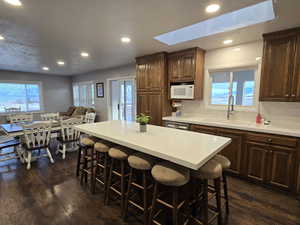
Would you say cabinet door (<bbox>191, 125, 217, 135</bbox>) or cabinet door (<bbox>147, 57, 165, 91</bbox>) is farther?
cabinet door (<bbox>147, 57, 165, 91</bbox>)

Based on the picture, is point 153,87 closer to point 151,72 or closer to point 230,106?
point 151,72

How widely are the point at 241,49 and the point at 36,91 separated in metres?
8.17

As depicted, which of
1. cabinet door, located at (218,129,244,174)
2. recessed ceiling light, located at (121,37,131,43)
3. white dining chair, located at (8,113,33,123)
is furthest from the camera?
white dining chair, located at (8,113,33,123)

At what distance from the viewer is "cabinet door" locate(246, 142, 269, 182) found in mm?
2354

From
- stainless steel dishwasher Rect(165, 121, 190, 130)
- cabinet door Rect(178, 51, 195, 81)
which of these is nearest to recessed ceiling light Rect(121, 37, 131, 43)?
cabinet door Rect(178, 51, 195, 81)

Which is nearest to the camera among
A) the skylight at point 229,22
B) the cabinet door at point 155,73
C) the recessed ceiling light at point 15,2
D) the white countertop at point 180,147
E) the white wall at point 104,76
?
the white countertop at point 180,147

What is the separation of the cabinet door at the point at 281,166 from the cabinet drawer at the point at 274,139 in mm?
76

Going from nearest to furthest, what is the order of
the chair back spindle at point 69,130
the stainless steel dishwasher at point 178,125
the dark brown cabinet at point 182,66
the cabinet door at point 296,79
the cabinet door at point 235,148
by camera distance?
1. the cabinet door at point 296,79
2. the cabinet door at point 235,148
3. the stainless steel dishwasher at point 178,125
4. the dark brown cabinet at point 182,66
5. the chair back spindle at point 69,130

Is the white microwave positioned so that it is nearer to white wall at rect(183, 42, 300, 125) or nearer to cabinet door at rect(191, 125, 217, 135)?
white wall at rect(183, 42, 300, 125)

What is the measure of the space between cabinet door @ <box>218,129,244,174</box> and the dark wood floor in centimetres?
25

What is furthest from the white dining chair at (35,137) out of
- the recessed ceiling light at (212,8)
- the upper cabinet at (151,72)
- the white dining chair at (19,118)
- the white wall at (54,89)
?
the white wall at (54,89)

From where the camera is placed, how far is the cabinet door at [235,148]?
2543 mm

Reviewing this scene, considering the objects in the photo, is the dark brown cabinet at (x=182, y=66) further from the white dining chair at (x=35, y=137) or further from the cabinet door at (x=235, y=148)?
the white dining chair at (x=35, y=137)

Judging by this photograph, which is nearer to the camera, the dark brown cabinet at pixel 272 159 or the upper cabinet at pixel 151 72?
the dark brown cabinet at pixel 272 159
